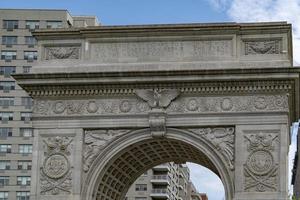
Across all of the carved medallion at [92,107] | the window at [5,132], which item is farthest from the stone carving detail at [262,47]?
the window at [5,132]

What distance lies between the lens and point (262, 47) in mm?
34500

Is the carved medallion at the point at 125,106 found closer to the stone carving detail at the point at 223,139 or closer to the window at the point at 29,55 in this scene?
the stone carving detail at the point at 223,139

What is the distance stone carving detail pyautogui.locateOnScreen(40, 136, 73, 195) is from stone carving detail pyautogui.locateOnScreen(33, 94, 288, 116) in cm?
123

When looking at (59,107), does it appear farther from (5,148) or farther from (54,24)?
(54,24)

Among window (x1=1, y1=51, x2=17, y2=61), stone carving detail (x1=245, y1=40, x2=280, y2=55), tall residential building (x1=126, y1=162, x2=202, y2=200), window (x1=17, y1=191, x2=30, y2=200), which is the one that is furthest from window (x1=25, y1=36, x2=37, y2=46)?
stone carving detail (x1=245, y1=40, x2=280, y2=55)

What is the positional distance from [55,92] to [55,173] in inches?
135

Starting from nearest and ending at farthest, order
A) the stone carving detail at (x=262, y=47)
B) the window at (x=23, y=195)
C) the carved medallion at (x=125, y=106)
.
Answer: the stone carving detail at (x=262, y=47), the carved medallion at (x=125, y=106), the window at (x=23, y=195)

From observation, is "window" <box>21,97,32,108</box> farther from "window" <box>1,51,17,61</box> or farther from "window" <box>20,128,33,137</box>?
"window" <box>1,51,17,61</box>

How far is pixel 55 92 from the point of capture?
35188 mm

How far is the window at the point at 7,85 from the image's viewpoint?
77.4 meters

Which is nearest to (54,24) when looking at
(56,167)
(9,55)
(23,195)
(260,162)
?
(9,55)

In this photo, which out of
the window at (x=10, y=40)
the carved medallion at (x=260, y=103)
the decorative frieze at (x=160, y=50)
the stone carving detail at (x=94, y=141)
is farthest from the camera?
the window at (x=10, y=40)

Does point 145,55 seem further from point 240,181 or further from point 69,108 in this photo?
point 240,181

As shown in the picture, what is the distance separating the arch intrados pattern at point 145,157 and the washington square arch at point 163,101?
0.21 ft
